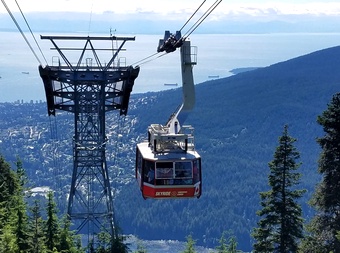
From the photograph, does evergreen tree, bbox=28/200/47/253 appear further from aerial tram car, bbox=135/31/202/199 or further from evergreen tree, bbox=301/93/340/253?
evergreen tree, bbox=301/93/340/253

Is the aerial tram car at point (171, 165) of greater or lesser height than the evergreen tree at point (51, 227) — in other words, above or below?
above

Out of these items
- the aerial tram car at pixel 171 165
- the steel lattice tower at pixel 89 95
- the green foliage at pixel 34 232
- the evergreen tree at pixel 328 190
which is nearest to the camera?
the aerial tram car at pixel 171 165

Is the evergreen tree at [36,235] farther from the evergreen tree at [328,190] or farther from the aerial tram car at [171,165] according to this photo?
the evergreen tree at [328,190]

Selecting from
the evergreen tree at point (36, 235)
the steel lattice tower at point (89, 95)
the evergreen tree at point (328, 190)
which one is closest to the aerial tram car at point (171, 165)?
the evergreen tree at point (36, 235)

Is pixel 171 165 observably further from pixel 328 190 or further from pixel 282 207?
pixel 328 190

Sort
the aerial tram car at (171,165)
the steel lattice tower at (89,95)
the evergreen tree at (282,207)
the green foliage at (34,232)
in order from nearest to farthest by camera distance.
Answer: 1. the aerial tram car at (171,165)
2. the green foliage at (34,232)
3. the evergreen tree at (282,207)
4. the steel lattice tower at (89,95)

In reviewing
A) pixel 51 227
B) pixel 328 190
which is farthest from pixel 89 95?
pixel 328 190

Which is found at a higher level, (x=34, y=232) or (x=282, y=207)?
(x=34, y=232)
